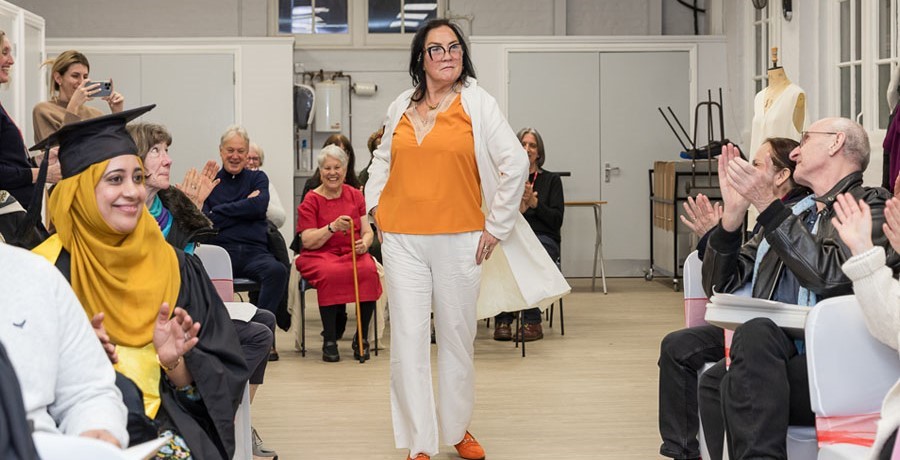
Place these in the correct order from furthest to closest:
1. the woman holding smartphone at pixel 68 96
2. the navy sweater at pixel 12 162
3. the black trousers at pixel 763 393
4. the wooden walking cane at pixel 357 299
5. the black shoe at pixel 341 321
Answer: the black shoe at pixel 341 321 → the wooden walking cane at pixel 357 299 → the woman holding smartphone at pixel 68 96 → the navy sweater at pixel 12 162 → the black trousers at pixel 763 393

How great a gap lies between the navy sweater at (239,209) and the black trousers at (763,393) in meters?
3.78

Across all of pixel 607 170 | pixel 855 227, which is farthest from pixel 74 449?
pixel 607 170

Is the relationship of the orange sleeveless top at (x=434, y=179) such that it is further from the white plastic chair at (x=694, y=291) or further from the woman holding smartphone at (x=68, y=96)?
the woman holding smartphone at (x=68, y=96)

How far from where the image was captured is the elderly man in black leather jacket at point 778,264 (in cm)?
290

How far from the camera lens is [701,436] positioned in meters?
3.54

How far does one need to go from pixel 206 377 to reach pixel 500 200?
151 cm

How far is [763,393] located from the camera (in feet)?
9.52

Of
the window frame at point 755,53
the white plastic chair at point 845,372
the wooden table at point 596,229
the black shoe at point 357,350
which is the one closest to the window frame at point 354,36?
the wooden table at point 596,229

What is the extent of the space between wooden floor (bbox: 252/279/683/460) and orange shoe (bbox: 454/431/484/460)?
0.25ft

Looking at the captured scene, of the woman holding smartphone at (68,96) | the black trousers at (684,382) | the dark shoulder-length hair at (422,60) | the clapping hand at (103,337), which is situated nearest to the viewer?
the clapping hand at (103,337)

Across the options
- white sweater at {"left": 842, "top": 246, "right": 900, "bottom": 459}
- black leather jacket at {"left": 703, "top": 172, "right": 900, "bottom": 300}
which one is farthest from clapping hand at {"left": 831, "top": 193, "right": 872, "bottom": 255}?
black leather jacket at {"left": 703, "top": 172, "right": 900, "bottom": 300}

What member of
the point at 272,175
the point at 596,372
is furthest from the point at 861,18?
the point at 272,175

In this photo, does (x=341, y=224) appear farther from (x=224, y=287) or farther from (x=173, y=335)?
(x=173, y=335)

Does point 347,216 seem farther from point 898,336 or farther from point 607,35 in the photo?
point 607,35
